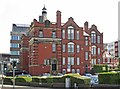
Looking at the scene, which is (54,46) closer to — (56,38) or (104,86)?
(56,38)

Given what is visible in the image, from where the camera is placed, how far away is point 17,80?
58.5 m

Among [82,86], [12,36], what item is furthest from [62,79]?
[12,36]

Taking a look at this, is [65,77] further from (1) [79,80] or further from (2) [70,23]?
(2) [70,23]

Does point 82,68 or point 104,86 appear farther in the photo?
point 82,68

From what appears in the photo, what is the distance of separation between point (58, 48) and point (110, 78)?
4329 cm

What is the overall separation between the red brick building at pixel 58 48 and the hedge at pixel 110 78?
4025cm

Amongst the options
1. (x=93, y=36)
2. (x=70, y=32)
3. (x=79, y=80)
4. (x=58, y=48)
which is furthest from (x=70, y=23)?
(x=79, y=80)

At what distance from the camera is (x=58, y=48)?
81875 millimetres

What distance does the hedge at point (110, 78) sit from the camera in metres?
38.1

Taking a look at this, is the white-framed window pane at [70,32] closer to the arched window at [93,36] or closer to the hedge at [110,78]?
the arched window at [93,36]

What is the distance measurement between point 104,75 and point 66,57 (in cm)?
4281

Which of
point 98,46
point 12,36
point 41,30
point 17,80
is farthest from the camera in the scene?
point 12,36

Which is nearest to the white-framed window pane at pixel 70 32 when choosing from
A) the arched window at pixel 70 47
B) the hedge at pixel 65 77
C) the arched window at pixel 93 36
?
the arched window at pixel 70 47

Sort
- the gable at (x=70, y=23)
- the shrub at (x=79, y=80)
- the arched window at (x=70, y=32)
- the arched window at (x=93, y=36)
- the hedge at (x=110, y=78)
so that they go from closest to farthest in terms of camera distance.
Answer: the hedge at (x=110, y=78) < the shrub at (x=79, y=80) < the gable at (x=70, y=23) < the arched window at (x=70, y=32) < the arched window at (x=93, y=36)
